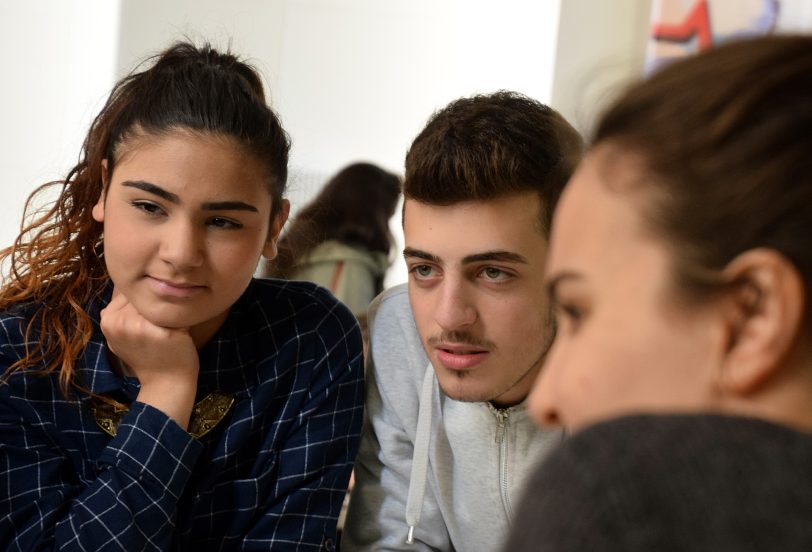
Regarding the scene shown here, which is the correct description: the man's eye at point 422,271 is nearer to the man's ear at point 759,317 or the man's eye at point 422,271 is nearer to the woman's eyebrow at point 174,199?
the woman's eyebrow at point 174,199

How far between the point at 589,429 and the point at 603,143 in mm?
291

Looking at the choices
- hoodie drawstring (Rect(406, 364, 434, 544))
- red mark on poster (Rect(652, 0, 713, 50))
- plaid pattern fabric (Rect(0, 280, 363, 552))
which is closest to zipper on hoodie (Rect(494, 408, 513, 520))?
hoodie drawstring (Rect(406, 364, 434, 544))

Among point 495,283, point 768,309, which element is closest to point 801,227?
point 768,309

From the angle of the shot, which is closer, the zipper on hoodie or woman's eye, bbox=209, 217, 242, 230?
woman's eye, bbox=209, 217, 242, 230

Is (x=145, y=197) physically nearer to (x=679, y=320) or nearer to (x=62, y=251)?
(x=62, y=251)

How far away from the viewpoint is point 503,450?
1.56 meters

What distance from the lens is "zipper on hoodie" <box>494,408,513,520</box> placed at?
1.56 m

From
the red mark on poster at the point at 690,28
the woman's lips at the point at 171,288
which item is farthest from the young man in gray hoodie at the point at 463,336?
the red mark on poster at the point at 690,28

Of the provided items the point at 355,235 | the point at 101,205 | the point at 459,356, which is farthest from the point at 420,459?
the point at 355,235

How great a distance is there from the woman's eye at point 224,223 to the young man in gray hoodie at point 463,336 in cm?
26

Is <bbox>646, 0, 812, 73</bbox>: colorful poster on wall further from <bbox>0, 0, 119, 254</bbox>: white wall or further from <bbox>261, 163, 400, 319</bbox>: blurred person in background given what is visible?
<bbox>0, 0, 119, 254</bbox>: white wall

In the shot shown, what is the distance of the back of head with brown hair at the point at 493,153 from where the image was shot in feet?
4.81

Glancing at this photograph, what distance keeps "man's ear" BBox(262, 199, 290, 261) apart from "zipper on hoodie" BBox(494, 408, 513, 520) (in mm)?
434

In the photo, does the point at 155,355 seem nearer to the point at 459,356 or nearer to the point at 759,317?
the point at 459,356
